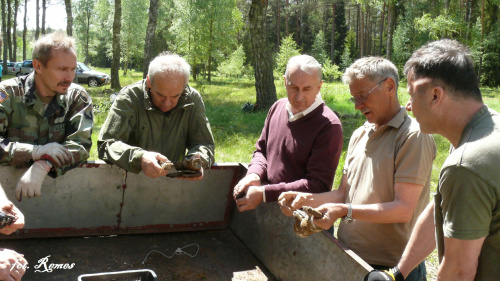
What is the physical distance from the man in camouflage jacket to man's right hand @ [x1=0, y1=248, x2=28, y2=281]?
1.04 m

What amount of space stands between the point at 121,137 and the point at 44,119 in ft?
2.08

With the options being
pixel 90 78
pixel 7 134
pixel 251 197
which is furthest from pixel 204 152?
pixel 90 78

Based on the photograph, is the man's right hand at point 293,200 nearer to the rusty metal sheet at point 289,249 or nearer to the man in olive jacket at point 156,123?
the rusty metal sheet at point 289,249

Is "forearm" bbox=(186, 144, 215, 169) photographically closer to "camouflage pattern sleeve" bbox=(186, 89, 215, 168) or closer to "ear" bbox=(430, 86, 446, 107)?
"camouflage pattern sleeve" bbox=(186, 89, 215, 168)

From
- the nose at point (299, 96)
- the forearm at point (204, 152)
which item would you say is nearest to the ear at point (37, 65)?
the forearm at point (204, 152)

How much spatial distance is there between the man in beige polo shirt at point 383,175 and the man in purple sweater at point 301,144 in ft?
1.22

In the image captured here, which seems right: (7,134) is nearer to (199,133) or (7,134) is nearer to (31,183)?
(31,183)

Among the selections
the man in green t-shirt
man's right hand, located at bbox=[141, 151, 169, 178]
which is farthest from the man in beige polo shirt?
man's right hand, located at bbox=[141, 151, 169, 178]

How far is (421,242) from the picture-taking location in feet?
7.29

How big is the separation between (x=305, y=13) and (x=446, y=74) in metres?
54.7

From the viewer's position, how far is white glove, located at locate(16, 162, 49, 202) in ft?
11.1

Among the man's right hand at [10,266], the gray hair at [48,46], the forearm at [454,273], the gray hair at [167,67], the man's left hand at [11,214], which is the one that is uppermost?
the gray hair at [48,46]

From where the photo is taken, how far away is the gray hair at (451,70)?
5.65 ft

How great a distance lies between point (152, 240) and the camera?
→ 14.1 feet
